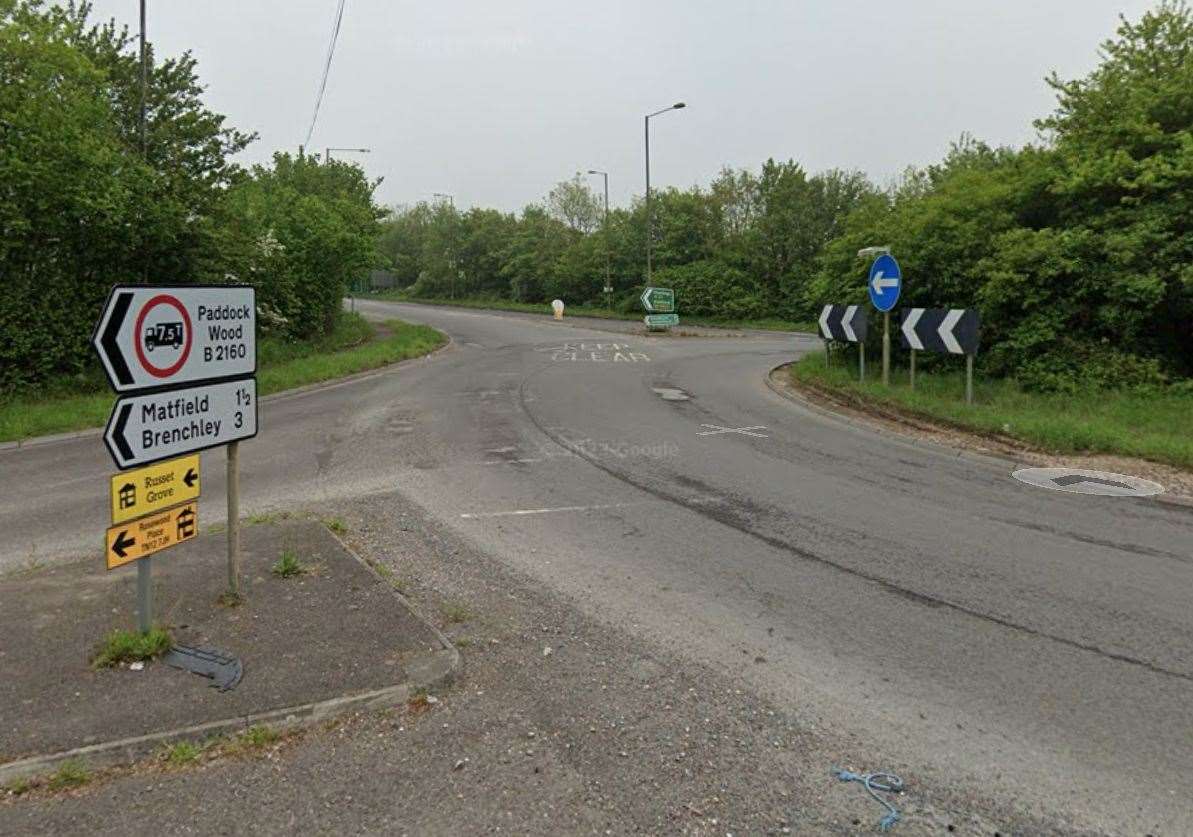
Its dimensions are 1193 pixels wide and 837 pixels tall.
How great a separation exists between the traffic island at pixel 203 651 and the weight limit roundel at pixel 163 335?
5.03 feet

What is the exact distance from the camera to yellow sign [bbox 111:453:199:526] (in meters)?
3.87

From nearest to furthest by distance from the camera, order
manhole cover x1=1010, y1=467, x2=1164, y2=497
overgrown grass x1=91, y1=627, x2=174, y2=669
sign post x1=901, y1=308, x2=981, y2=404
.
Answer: overgrown grass x1=91, y1=627, x2=174, y2=669, manhole cover x1=1010, y1=467, x2=1164, y2=497, sign post x1=901, y1=308, x2=981, y2=404

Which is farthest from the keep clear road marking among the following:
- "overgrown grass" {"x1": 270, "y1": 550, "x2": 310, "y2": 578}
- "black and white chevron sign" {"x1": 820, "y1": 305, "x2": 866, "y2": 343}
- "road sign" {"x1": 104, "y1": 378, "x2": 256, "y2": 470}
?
"road sign" {"x1": 104, "y1": 378, "x2": 256, "y2": 470}

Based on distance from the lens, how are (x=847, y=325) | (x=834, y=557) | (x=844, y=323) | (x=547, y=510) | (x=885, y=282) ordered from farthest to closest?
(x=844, y=323), (x=847, y=325), (x=885, y=282), (x=547, y=510), (x=834, y=557)

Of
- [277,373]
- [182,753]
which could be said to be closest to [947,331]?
[182,753]

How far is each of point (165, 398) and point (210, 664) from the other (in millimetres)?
1429

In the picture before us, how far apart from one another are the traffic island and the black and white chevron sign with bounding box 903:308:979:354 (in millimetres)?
10083

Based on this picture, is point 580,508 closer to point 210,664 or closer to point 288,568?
point 288,568

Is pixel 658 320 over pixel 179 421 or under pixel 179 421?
over

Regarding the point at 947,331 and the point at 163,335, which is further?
the point at 947,331

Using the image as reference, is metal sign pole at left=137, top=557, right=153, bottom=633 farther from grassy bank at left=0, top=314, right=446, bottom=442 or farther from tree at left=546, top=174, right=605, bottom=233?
tree at left=546, top=174, right=605, bottom=233

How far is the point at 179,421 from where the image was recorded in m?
4.17

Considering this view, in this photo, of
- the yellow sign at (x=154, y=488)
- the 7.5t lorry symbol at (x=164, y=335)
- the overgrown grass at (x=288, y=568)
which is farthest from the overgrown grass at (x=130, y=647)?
the 7.5t lorry symbol at (x=164, y=335)

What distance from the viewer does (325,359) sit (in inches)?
795
